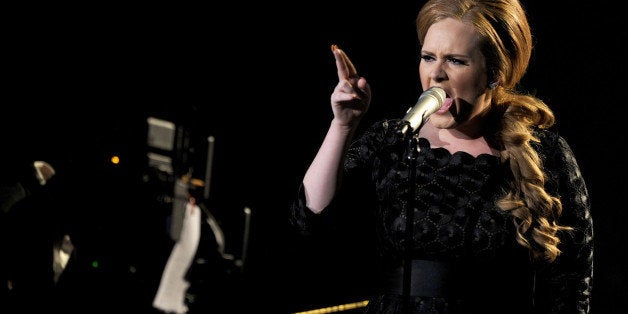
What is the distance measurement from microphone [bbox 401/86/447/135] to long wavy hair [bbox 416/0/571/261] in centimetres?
28

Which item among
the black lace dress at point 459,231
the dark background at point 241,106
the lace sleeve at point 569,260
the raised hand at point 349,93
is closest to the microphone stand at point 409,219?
the black lace dress at point 459,231

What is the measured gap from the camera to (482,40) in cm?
172

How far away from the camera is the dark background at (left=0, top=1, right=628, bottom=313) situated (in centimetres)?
332

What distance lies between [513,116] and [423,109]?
1.63ft

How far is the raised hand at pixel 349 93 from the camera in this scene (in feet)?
4.74

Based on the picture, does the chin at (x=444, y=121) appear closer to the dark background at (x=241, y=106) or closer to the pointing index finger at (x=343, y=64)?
the pointing index finger at (x=343, y=64)

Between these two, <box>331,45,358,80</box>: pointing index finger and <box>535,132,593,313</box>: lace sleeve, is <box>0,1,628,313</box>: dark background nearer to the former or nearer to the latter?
<box>535,132,593,313</box>: lace sleeve

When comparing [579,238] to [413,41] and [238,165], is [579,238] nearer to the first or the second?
[413,41]

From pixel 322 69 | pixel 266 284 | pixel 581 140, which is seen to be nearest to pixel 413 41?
pixel 322 69

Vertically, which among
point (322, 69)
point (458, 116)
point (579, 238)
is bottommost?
point (579, 238)

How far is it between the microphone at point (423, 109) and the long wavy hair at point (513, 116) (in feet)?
0.93

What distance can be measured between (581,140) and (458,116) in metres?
1.81

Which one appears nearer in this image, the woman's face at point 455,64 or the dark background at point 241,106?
the woman's face at point 455,64

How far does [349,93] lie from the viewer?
1457 millimetres
